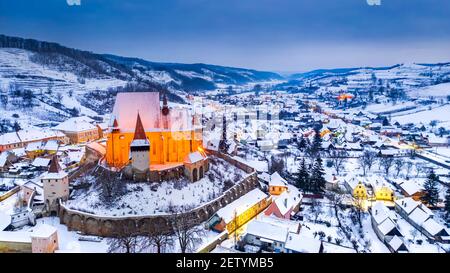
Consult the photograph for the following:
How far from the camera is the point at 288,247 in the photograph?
823cm

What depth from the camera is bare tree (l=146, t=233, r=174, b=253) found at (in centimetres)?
823

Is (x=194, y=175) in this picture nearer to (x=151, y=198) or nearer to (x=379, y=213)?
(x=151, y=198)

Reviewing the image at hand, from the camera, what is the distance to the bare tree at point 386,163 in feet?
56.6

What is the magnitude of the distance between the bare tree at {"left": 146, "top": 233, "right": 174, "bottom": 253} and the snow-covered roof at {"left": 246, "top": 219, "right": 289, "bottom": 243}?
1960 millimetres

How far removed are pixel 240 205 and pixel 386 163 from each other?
9.99 m

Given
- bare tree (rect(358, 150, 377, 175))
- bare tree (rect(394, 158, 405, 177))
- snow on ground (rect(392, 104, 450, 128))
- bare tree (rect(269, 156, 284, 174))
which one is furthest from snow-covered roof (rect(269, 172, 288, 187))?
snow on ground (rect(392, 104, 450, 128))

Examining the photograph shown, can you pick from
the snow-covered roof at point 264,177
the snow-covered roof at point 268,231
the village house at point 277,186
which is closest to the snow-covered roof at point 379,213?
the village house at point 277,186

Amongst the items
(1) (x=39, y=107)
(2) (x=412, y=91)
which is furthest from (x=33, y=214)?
(2) (x=412, y=91)

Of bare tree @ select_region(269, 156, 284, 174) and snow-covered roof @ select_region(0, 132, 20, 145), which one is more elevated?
snow-covered roof @ select_region(0, 132, 20, 145)

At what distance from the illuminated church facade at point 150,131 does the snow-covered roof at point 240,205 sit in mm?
2145

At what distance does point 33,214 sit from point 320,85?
51.6m

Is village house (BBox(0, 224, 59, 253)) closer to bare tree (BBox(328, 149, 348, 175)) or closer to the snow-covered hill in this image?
bare tree (BBox(328, 149, 348, 175))

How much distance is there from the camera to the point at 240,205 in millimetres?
11312

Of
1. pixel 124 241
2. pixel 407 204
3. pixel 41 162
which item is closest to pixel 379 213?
pixel 407 204
